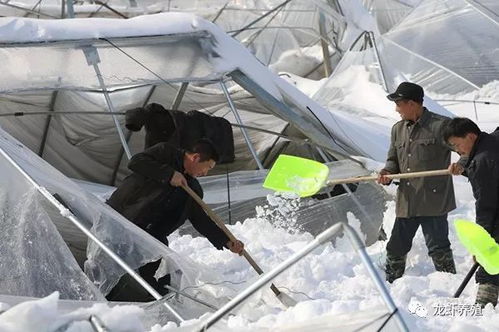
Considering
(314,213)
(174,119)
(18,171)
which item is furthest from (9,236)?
(314,213)

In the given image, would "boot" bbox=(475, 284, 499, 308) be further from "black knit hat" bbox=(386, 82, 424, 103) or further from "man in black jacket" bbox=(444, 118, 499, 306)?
"black knit hat" bbox=(386, 82, 424, 103)

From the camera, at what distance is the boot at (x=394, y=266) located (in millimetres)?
6777

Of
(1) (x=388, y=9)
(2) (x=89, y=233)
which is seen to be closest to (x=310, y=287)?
(2) (x=89, y=233)

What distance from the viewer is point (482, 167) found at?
5301 millimetres

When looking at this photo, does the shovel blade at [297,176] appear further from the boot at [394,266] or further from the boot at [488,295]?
the boot at [488,295]

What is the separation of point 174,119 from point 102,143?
8.92ft

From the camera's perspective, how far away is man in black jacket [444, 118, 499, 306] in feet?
17.4

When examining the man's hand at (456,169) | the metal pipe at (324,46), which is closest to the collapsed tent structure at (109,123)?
the man's hand at (456,169)

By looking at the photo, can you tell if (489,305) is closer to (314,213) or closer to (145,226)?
(145,226)

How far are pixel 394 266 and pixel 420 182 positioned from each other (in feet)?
2.05

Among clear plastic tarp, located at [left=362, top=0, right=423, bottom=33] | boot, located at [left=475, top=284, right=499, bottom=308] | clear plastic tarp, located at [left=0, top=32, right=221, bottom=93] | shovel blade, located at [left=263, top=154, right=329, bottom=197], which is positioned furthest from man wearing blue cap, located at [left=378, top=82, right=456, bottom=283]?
clear plastic tarp, located at [left=362, top=0, right=423, bottom=33]

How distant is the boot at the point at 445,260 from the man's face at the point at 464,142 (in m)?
1.36

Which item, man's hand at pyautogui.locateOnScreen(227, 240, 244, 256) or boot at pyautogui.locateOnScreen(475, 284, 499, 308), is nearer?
boot at pyautogui.locateOnScreen(475, 284, 499, 308)

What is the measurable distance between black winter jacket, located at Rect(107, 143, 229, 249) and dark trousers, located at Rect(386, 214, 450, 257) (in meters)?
1.42
